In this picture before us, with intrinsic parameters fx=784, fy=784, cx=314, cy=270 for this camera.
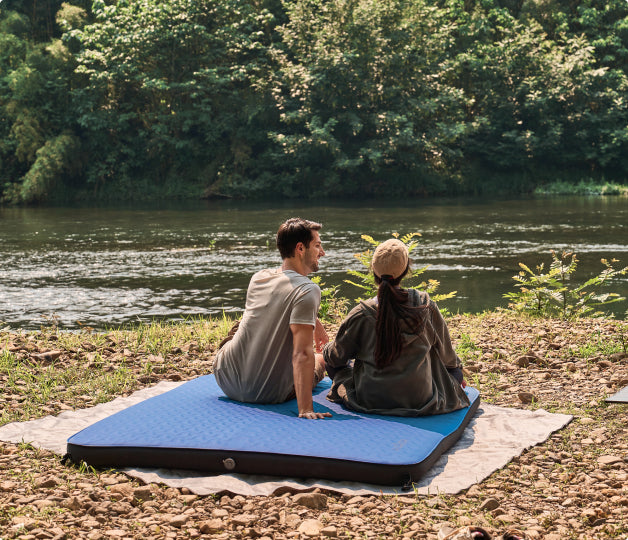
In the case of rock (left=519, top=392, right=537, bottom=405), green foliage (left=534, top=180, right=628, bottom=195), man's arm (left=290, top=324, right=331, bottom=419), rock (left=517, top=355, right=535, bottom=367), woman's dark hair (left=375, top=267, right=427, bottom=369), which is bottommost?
rock (left=519, top=392, right=537, bottom=405)

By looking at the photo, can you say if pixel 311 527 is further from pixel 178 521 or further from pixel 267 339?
pixel 267 339

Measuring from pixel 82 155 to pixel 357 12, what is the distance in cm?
1506

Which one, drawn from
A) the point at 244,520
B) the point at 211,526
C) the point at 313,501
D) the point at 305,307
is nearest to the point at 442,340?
the point at 305,307

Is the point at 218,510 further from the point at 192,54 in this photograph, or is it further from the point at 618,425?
the point at 192,54

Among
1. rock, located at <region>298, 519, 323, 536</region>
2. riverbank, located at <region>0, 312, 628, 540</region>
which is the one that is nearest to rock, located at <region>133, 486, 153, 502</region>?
riverbank, located at <region>0, 312, 628, 540</region>

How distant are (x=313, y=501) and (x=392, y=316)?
1263 millimetres

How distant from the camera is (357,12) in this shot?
33500 mm

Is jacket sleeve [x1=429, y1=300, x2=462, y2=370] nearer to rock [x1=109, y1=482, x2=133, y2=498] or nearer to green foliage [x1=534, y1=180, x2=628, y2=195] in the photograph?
rock [x1=109, y1=482, x2=133, y2=498]

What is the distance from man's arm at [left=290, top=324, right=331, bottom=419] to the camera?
4.48 m

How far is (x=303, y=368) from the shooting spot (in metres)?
4.47

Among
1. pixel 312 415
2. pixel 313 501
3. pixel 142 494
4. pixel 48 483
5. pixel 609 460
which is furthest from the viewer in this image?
pixel 312 415

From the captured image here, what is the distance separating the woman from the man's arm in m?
0.25

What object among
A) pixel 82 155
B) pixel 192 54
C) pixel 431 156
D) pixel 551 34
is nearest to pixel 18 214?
pixel 82 155

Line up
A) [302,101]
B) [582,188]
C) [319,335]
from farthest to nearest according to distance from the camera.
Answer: [582,188]
[302,101]
[319,335]
